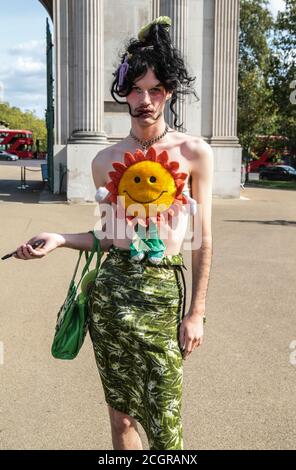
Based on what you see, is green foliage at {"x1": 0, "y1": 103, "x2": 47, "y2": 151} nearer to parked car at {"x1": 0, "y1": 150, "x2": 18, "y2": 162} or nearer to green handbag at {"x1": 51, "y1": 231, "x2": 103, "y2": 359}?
parked car at {"x1": 0, "y1": 150, "x2": 18, "y2": 162}

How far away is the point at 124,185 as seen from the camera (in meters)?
2.59

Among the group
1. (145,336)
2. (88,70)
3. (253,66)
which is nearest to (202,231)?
(145,336)

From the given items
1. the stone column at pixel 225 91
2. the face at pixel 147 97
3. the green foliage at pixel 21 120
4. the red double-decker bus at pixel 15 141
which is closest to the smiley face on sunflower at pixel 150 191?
the face at pixel 147 97

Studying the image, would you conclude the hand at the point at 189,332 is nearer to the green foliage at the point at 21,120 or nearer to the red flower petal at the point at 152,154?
the red flower petal at the point at 152,154

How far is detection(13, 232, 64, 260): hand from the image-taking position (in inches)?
98.7

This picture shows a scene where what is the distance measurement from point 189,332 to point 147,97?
102 cm

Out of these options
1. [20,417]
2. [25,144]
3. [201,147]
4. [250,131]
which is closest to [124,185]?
[201,147]

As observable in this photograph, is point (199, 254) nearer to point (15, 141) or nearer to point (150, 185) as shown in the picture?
point (150, 185)

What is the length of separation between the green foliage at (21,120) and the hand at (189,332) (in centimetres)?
11711

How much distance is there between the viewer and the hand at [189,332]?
2.55m

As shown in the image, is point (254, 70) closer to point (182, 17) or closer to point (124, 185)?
point (182, 17)

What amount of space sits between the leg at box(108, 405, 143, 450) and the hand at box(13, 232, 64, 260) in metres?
0.79

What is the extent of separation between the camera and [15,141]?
7819 centimetres

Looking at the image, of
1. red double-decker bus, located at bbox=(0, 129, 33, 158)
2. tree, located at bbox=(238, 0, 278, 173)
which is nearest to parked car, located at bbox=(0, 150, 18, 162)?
red double-decker bus, located at bbox=(0, 129, 33, 158)
